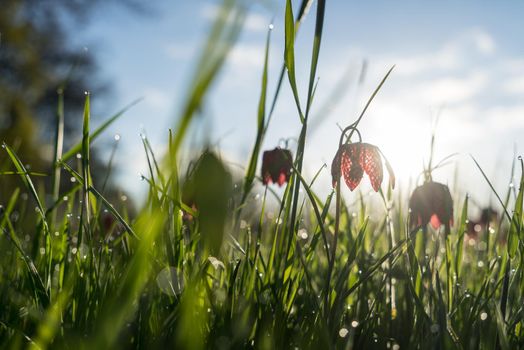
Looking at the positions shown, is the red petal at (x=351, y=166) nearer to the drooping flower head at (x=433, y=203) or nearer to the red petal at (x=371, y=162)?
the red petal at (x=371, y=162)

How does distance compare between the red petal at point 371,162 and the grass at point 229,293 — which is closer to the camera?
the grass at point 229,293

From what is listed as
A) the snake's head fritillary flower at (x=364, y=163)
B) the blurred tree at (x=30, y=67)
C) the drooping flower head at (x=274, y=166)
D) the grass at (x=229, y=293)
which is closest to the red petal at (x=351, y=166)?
the snake's head fritillary flower at (x=364, y=163)

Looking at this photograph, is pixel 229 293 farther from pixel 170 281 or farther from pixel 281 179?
pixel 281 179

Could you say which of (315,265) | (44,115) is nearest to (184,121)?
(315,265)

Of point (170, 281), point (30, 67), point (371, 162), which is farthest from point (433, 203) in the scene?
point (30, 67)

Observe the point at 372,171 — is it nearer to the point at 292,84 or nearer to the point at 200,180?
the point at 292,84

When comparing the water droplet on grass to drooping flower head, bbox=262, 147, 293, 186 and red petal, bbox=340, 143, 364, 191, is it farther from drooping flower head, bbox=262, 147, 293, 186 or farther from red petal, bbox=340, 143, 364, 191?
drooping flower head, bbox=262, 147, 293, 186

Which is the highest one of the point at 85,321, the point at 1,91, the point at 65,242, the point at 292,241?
the point at 1,91

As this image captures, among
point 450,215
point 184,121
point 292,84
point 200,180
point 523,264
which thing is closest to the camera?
point 184,121
